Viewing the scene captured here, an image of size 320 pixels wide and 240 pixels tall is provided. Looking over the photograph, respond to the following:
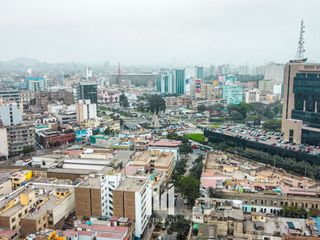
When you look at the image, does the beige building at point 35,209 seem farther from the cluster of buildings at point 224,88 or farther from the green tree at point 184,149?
the cluster of buildings at point 224,88

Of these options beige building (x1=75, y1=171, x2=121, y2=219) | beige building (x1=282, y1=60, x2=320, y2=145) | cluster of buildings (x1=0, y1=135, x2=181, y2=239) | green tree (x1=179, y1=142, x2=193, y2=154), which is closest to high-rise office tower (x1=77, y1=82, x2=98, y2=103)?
green tree (x1=179, y1=142, x2=193, y2=154)

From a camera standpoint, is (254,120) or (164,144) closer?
(164,144)

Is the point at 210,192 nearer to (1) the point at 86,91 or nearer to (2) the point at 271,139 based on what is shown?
(2) the point at 271,139

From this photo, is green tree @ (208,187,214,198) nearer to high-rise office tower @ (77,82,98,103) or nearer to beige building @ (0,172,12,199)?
beige building @ (0,172,12,199)

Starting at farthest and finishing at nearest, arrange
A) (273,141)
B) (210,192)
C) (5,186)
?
(273,141)
(5,186)
(210,192)

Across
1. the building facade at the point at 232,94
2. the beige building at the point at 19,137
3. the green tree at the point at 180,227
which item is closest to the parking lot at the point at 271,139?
the green tree at the point at 180,227

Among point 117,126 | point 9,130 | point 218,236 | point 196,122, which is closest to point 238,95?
point 196,122

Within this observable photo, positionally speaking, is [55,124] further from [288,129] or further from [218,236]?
[218,236]

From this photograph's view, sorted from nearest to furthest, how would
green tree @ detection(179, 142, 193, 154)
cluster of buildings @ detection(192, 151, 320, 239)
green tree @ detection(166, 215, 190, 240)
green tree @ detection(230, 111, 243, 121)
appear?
cluster of buildings @ detection(192, 151, 320, 239)
green tree @ detection(166, 215, 190, 240)
green tree @ detection(179, 142, 193, 154)
green tree @ detection(230, 111, 243, 121)

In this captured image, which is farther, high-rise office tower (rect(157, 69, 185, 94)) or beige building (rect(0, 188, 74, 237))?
high-rise office tower (rect(157, 69, 185, 94))

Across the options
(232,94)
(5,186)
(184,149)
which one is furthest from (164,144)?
(232,94)
